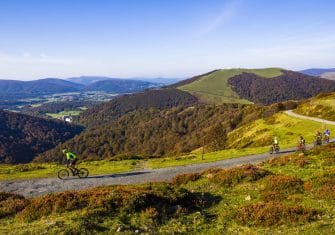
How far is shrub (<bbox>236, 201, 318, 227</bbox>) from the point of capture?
1698 cm

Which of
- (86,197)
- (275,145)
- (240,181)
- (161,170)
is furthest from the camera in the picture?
(275,145)

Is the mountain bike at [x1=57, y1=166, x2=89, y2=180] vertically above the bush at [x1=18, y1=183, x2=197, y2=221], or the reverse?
the bush at [x1=18, y1=183, x2=197, y2=221]

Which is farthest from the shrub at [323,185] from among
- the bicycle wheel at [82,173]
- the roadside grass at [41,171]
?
the roadside grass at [41,171]

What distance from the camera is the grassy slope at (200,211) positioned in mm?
16406

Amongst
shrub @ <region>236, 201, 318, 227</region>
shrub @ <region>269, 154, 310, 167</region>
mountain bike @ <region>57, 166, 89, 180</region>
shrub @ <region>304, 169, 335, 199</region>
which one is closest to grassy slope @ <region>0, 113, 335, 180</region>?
mountain bike @ <region>57, 166, 89, 180</region>

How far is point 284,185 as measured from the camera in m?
23.6

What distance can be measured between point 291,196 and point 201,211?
540 centimetres

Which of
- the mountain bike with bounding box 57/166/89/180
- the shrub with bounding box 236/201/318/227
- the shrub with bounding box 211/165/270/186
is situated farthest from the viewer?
the mountain bike with bounding box 57/166/89/180

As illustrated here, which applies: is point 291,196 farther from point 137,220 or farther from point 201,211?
point 137,220

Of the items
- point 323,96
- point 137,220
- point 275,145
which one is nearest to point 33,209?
point 137,220

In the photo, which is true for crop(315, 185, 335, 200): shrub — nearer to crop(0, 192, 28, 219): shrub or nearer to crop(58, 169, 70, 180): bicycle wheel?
crop(0, 192, 28, 219): shrub

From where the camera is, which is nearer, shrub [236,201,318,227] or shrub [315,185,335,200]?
shrub [236,201,318,227]

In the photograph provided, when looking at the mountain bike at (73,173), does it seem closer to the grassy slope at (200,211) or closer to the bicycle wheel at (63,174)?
the bicycle wheel at (63,174)

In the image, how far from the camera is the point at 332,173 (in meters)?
25.2
